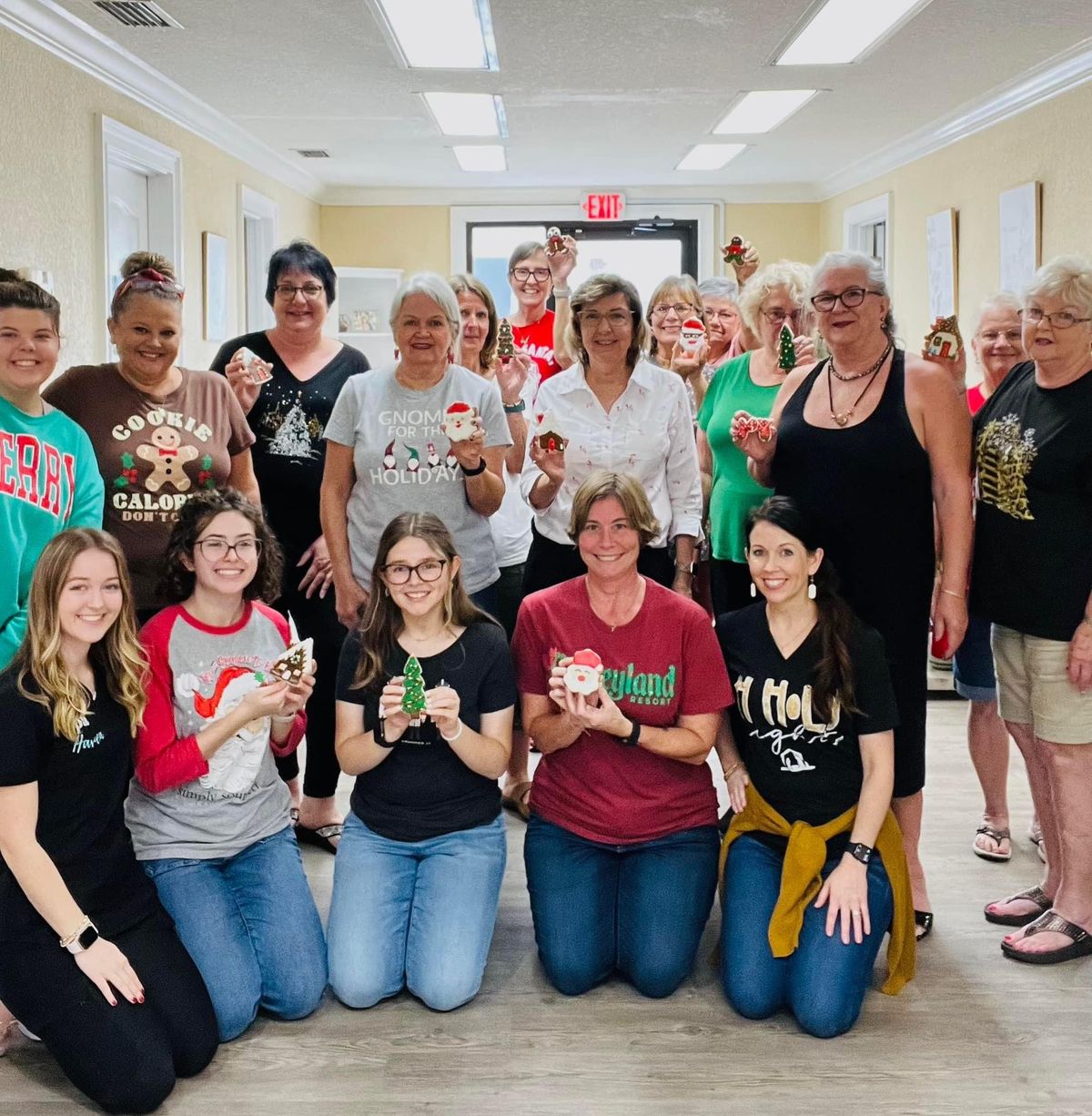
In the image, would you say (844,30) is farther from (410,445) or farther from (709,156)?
(709,156)

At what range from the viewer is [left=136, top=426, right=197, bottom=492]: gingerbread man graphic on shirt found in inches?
113

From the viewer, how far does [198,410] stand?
294 cm

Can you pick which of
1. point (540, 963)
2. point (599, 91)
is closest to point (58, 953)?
point (540, 963)

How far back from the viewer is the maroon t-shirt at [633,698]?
2.65 m

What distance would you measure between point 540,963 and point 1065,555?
1.50 meters

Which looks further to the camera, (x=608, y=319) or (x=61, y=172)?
(x=61, y=172)

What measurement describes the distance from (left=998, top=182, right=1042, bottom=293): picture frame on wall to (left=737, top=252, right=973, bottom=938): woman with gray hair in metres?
3.54

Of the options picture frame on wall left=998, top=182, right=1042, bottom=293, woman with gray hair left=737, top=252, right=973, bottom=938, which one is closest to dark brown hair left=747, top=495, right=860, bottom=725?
woman with gray hair left=737, top=252, right=973, bottom=938

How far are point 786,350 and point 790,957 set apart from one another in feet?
5.13

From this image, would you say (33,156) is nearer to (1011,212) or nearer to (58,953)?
(58,953)

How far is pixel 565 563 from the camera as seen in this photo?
3195mm

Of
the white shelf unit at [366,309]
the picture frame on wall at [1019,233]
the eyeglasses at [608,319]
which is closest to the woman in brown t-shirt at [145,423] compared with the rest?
the eyeglasses at [608,319]

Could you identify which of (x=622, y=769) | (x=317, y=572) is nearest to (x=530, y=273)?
(x=317, y=572)

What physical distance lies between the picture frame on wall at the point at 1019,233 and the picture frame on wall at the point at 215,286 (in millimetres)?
4278
